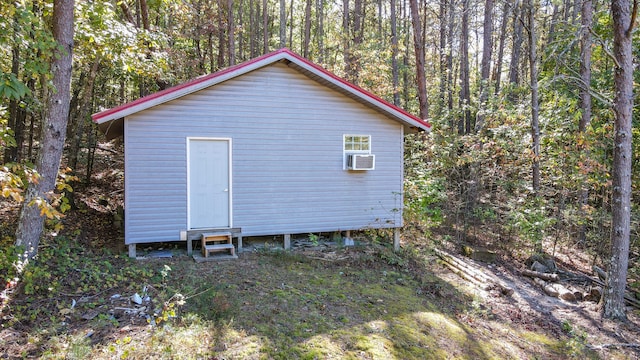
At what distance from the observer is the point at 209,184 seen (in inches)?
299

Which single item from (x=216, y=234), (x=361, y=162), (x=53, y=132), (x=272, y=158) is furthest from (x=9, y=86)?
(x=361, y=162)

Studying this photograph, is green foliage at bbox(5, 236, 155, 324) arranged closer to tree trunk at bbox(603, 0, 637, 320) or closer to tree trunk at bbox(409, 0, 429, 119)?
tree trunk at bbox(603, 0, 637, 320)

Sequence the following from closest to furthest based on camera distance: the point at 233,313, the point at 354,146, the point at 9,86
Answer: the point at 9,86
the point at 233,313
the point at 354,146

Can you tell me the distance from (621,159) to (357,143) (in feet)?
15.5

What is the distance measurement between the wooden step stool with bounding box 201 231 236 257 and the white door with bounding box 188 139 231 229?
0.27 m

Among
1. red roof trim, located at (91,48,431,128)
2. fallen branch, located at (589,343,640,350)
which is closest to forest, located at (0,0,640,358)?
red roof trim, located at (91,48,431,128)

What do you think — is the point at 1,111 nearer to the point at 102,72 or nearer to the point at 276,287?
the point at 276,287

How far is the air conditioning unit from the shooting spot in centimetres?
842

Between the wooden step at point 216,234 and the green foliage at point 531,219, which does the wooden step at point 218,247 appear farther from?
the green foliage at point 531,219

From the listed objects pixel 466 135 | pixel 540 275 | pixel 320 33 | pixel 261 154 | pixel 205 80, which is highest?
pixel 320 33

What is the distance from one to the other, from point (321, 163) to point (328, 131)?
2.31ft

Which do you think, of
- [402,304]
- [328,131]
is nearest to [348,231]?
[328,131]

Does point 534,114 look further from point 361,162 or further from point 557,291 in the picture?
point 361,162

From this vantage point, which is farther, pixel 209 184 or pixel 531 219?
→ pixel 531 219
